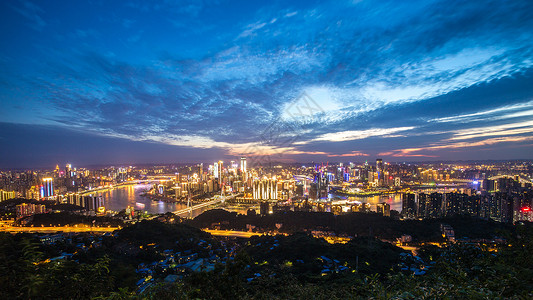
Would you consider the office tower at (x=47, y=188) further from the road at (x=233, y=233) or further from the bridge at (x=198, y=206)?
the road at (x=233, y=233)

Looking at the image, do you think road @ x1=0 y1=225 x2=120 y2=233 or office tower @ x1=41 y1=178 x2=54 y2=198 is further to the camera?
office tower @ x1=41 y1=178 x2=54 y2=198

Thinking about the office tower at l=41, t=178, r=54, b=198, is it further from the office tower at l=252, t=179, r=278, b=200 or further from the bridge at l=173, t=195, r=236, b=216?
the office tower at l=252, t=179, r=278, b=200

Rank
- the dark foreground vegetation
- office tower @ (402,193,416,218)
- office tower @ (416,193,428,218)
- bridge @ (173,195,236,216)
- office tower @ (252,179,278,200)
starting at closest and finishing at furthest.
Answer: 1. the dark foreground vegetation
2. office tower @ (416,193,428,218)
3. office tower @ (402,193,416,218)
4. bridge @ (173,195,236,216)
5. office tower @ (252,179,278,200)

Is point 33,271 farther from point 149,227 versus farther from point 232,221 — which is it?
point 232,221

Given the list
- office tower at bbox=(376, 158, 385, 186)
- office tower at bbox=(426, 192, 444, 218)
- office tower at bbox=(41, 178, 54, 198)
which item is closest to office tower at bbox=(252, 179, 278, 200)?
office tower at bbox=(426, 192, 444, 218)

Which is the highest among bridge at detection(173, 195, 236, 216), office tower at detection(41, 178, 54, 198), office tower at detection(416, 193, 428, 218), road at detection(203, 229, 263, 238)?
office tower at detection(41, 178, 54, 198)

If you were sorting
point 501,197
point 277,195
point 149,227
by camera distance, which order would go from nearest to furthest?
1. point 149,227
2. point 501,197
3. point 277,195

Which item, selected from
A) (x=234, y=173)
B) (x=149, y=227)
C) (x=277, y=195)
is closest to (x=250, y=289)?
(x=149, y=227)

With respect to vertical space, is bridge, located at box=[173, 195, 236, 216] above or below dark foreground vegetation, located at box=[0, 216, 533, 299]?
below

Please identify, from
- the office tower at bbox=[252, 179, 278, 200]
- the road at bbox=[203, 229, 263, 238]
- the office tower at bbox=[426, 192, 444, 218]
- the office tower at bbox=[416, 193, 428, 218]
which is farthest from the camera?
the office tower at bbox=[252, 179, 278, 200]
